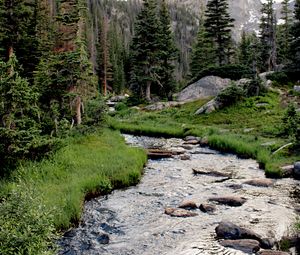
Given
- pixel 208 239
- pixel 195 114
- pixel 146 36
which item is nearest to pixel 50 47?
pixel 195 114

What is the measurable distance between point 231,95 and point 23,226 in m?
35.1

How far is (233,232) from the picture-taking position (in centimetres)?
1364

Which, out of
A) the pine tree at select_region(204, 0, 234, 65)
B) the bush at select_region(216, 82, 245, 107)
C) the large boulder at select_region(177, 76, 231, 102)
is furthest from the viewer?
the pine tree at select_region(204, 0, 234, 65)

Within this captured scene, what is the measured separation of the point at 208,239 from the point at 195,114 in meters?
30.8

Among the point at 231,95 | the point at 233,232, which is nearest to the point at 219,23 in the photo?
the point at 231,95

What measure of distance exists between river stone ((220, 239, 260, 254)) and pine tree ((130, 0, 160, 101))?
44130 mm

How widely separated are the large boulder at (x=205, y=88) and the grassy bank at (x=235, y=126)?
11.9ft

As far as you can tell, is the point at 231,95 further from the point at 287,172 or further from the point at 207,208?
the point at 207,208

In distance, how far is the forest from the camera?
1539 cm

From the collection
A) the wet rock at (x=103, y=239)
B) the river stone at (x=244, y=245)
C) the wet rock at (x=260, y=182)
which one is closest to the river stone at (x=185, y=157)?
the wet rock at (x=260, y=182)

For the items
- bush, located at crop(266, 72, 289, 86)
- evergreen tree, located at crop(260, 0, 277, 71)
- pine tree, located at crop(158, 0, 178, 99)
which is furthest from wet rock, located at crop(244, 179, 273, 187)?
pine tree, located at crop(158, 0, 178, 99)

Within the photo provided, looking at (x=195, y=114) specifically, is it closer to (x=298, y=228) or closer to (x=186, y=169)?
(x=186, y=169)

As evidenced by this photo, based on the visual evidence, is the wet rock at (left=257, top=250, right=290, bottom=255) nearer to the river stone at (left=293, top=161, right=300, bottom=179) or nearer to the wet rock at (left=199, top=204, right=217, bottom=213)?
the wet rock at (left=199, top=204, right=217, bottom=213)

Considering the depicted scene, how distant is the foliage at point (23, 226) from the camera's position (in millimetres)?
9203
